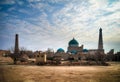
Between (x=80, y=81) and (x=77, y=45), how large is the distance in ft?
202

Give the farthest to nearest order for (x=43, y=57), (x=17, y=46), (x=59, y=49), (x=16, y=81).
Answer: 1. (x=59, y=49)
2. (x=17, y=46)
3. (x=43, y=57)
4. (x=16, y=81)

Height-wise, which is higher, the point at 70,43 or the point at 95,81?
the point at 70,43

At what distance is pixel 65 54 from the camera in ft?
206

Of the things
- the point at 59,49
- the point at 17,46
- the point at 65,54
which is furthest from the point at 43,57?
the point at 59,49

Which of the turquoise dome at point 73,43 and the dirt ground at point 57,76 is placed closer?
the dirt ground at point 57,76

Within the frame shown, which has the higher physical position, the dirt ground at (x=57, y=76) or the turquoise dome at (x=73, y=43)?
the turquoise dome at (x=73, y=43)

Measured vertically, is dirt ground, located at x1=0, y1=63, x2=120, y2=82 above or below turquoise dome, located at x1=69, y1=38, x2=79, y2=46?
below

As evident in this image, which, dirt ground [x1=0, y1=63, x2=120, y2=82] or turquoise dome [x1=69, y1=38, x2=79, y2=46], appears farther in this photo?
turquoise dome [x1=69, y1=38, x2=79, y2=46]

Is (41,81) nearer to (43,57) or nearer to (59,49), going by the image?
(43,57)

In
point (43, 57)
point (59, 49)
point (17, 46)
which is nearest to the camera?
point (43, 57)

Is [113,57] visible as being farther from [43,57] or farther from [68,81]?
[68,81]

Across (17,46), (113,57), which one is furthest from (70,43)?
(17,46)

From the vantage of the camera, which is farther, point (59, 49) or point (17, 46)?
point (59, 49)

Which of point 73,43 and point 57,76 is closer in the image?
point 57,76
